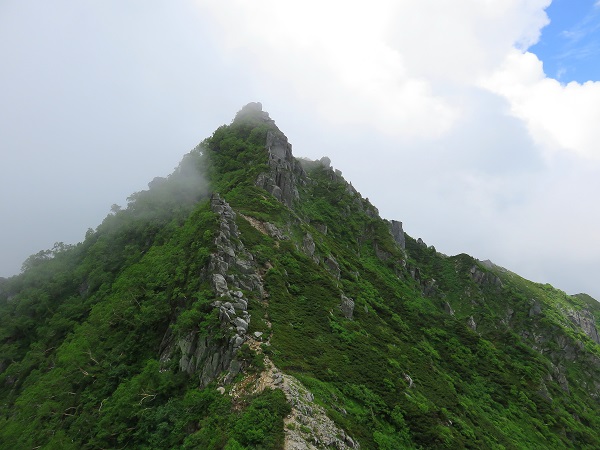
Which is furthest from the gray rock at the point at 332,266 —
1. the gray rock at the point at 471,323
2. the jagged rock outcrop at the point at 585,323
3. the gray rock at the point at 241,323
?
the jagged rock outcrop at the point at 585,323

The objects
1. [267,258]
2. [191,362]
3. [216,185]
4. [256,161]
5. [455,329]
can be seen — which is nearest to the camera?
[191,362]

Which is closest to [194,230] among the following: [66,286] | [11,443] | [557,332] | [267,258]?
[267,258]

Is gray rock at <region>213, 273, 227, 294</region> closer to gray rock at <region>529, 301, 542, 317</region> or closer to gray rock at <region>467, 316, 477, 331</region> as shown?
gray rock at <region>467, 316, 477, 331</region>

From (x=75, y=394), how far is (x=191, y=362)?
48.1ft

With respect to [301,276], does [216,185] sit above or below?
above

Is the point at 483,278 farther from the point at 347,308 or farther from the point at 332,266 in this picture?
the point at 347,308

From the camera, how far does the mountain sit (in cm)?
2514

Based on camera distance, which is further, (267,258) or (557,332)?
(557,332)

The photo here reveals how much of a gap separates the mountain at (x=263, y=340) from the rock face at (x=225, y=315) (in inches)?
6.0

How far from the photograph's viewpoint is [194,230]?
156ft

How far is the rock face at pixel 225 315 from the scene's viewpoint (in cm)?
2678

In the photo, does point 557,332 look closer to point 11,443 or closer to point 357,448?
point 357,448

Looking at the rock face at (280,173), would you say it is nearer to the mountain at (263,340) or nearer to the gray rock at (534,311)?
the mountain at (263,340)

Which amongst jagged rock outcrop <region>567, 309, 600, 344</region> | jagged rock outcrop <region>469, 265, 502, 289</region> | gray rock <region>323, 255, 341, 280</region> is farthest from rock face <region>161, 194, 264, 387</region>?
jagged rock outcrop <region>567, 309, 600, 344</region>
